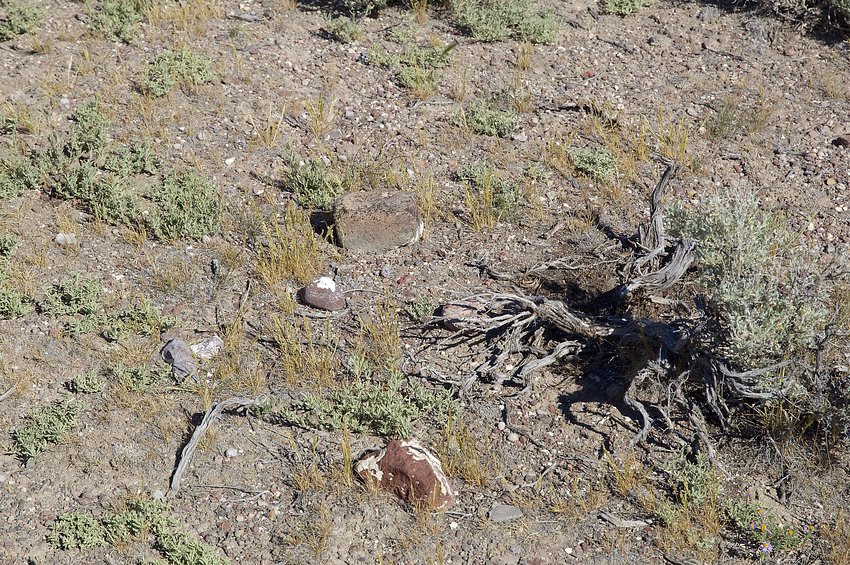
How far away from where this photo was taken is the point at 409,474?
4359mm

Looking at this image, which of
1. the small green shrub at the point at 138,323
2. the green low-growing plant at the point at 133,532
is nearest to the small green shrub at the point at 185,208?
the small green shrub at the point at 138,323

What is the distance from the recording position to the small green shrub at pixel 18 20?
7609 millimetres

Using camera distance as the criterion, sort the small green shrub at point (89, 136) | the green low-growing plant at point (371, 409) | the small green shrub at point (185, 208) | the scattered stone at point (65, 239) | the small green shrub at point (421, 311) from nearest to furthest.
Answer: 1. the green low-growing plant at point (371, 409)
2. the small green shrub at point (421, 311)
3. the scattered stone at point (65, 239)
4. the small green shrub at point (185, 208)
5. the small green shrub at point (89, 136)

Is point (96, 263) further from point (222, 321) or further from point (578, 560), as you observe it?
point (578, 560)

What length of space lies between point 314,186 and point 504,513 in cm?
303

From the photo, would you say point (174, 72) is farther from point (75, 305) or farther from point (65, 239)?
point (75, 305)

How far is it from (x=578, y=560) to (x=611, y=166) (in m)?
3.46

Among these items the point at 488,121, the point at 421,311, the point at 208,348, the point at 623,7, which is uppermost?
the point at 623,7

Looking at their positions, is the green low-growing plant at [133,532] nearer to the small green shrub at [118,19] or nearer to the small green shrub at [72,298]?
the small green shrub at [72,298]

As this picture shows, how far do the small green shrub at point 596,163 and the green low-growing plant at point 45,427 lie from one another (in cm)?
401

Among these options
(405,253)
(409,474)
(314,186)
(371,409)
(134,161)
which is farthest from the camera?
(134,161)

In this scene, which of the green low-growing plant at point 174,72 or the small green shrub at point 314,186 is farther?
the green low-growing plant at point 174,72

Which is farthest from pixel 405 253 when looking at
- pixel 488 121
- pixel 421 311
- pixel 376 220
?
pixel 488 121

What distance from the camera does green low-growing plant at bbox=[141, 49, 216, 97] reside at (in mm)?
7137
